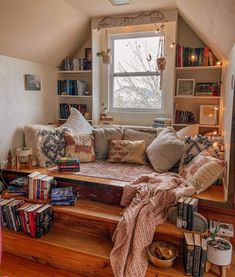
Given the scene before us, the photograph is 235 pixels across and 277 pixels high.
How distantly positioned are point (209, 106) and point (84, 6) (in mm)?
1963

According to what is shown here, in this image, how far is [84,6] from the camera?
2.98 meters

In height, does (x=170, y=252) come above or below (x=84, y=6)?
below

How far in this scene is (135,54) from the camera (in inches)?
142

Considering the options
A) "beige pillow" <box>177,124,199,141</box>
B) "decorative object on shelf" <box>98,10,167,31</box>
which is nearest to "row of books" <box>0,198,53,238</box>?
"beige pillow" <box>177,124,199,141</box>

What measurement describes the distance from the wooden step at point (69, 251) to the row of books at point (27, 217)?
5 cm

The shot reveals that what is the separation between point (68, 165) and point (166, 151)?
1.07 m

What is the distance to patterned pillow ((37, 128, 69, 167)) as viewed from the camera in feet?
9.48

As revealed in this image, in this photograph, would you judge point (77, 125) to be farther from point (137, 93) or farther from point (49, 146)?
point (137, 93)

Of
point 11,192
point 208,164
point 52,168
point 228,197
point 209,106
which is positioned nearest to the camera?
point 228,197

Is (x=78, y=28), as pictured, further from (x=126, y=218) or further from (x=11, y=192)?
(x=126, y=218)

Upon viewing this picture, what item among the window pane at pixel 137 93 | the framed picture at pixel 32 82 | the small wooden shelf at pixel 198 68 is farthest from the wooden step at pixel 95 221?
the small wooden shelf at pixel 198 68

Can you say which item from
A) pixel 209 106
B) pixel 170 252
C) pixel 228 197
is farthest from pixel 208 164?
pixel 209 106

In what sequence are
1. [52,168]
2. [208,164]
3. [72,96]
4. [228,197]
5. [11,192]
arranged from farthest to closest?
[72,96]
[52,168]
[11,192]
[208,164]
[228,197]

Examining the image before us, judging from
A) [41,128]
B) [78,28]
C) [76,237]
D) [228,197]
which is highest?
[78,28]
